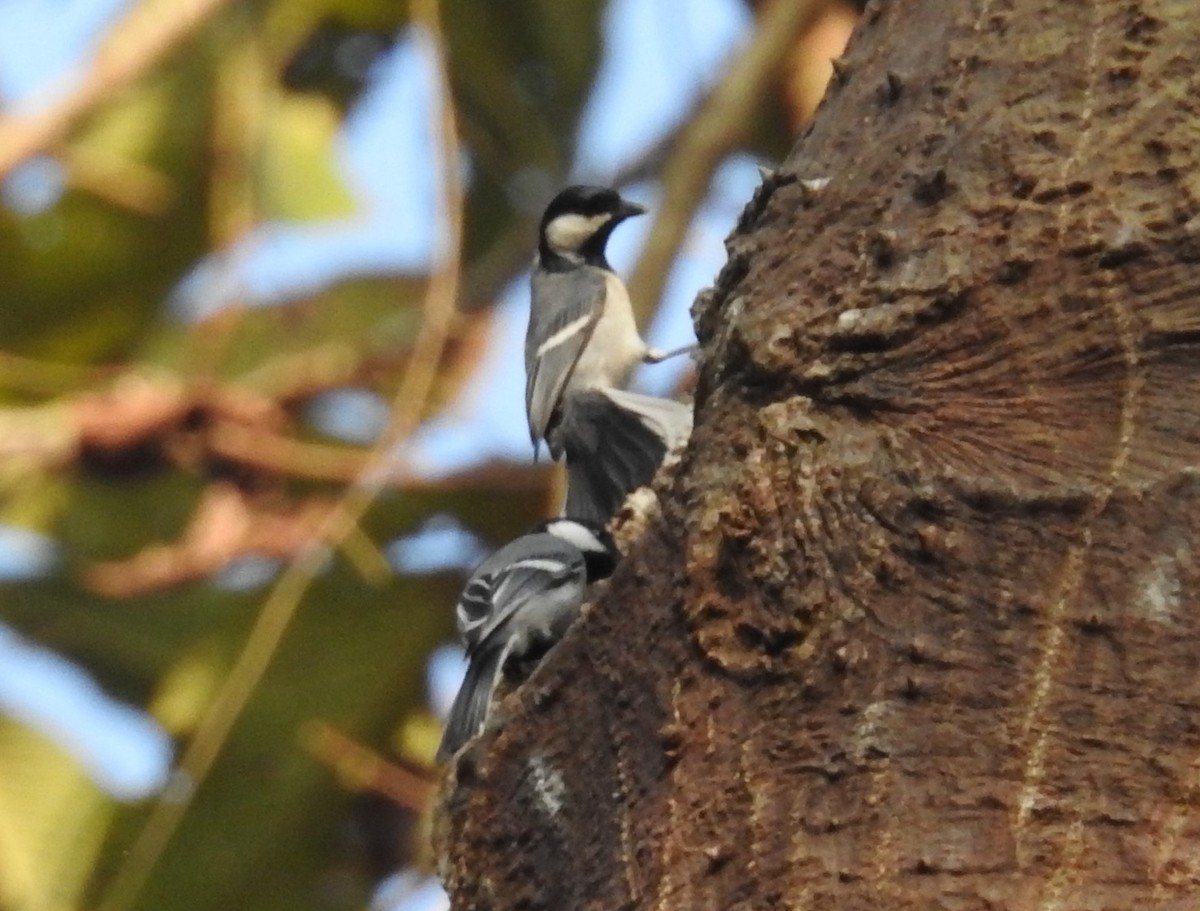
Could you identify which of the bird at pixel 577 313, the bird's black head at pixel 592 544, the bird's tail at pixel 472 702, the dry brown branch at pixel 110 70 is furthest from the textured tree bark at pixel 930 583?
the dry brown branch at pixel 110 70

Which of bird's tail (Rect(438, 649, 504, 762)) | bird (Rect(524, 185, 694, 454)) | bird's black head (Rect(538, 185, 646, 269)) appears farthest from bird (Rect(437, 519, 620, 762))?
bird's black head (Rect(538, 185, 646, 269))

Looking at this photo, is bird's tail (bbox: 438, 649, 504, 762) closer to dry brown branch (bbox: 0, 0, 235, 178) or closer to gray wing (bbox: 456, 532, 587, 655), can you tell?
gray wing (bbox: 456, 532, 587, 655)

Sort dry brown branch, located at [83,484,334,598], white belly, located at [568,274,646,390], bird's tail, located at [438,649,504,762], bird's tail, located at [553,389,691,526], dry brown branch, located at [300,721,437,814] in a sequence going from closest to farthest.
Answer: bird's tail, located at [438,649,504,762], bird's tail, located at [553,389,691,526], white belly, located at [568,274,646,390], dry brown branch, located at [300,721,437,814], dry brown branch, located at [83,484,334,598]

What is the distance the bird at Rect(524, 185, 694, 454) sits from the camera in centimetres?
323

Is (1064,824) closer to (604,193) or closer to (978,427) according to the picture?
(978,427)

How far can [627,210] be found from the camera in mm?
3682

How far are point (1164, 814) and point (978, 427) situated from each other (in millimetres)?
374

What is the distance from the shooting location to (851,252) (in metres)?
1.91

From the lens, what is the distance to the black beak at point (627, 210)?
367 cm

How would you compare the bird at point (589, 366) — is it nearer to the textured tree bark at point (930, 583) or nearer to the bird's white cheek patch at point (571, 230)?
the bird's white cheek patch at point (571, 230)

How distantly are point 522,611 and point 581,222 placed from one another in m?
1.59

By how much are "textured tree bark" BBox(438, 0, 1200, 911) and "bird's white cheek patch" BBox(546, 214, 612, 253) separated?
1.76 metres

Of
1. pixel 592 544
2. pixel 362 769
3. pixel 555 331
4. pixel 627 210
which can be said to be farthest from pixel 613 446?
pixel 627 210

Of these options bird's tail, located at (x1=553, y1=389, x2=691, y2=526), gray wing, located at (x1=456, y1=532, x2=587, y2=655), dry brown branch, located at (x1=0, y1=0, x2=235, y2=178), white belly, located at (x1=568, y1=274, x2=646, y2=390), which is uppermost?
dry brown branch, located at (x1=0, y1=0, x2=235, y2=178)
